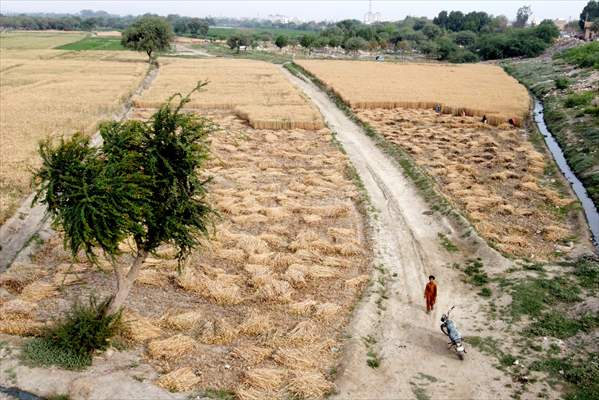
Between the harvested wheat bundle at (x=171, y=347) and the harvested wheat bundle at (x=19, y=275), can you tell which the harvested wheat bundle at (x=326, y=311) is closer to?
the harvested wheat bundle at (x=171, y=347)

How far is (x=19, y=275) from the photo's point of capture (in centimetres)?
1773

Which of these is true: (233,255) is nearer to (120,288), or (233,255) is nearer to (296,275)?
(296,275)

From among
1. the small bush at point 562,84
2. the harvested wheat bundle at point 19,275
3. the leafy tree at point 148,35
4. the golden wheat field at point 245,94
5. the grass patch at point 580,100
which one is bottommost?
the harvested wheat bundle at point 19,275

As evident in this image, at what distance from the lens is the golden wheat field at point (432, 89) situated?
48.6 metres

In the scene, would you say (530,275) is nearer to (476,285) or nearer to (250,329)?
(476,285)

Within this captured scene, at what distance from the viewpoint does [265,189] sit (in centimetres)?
2727

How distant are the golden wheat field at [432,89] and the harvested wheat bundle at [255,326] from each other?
34849mm

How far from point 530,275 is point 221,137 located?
25045 mm

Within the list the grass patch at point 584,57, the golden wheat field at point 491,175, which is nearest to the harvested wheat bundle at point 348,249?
the golden wheat field at point 491,175

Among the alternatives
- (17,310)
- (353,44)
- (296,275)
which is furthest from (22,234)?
(353,44)

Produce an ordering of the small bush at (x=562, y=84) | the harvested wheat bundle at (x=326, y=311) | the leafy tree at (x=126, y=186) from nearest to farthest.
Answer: the leafy tree at (x=126, y=186) → the harvested wheat bundle at (x=326, y=311) → the small bush at (x=562, y=84)

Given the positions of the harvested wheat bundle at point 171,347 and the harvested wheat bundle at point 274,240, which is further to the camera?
the harvested wheat bundle at point 274,240

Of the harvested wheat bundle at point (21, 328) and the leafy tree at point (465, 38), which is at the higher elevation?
the leafy tree at point (465, 38)

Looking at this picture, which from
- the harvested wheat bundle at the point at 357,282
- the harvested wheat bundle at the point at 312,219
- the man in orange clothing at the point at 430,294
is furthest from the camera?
the harvested wheat bundle at the point at 312,219
